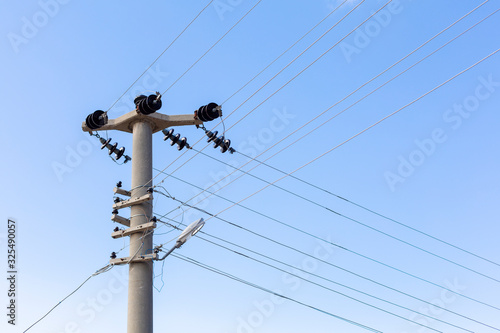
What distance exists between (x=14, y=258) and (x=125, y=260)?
4.89m

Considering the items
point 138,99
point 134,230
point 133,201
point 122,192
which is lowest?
point 134,230

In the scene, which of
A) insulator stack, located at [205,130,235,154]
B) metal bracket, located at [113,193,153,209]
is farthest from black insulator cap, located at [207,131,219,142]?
metal bracket, located at [113,193,153,209]

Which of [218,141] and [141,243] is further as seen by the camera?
[218,141]

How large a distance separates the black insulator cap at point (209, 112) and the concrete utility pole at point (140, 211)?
1.00ft

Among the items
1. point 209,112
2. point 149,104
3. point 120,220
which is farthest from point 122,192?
point 209,112

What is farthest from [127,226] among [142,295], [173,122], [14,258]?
[14,258]

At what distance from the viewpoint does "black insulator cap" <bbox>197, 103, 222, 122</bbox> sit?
13516 mm

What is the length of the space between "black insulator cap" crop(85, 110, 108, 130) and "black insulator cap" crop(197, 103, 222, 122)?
2.41 m

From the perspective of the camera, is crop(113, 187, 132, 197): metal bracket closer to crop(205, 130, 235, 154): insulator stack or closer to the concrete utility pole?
the concrete utility pole

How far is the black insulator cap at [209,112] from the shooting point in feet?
44.3

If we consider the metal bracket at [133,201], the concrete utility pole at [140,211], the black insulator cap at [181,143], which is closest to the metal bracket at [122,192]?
the concrete utility pole at [140,211]

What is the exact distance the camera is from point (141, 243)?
1243 cm

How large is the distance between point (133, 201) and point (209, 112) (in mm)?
2674

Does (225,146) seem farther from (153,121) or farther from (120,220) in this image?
(120,220)
